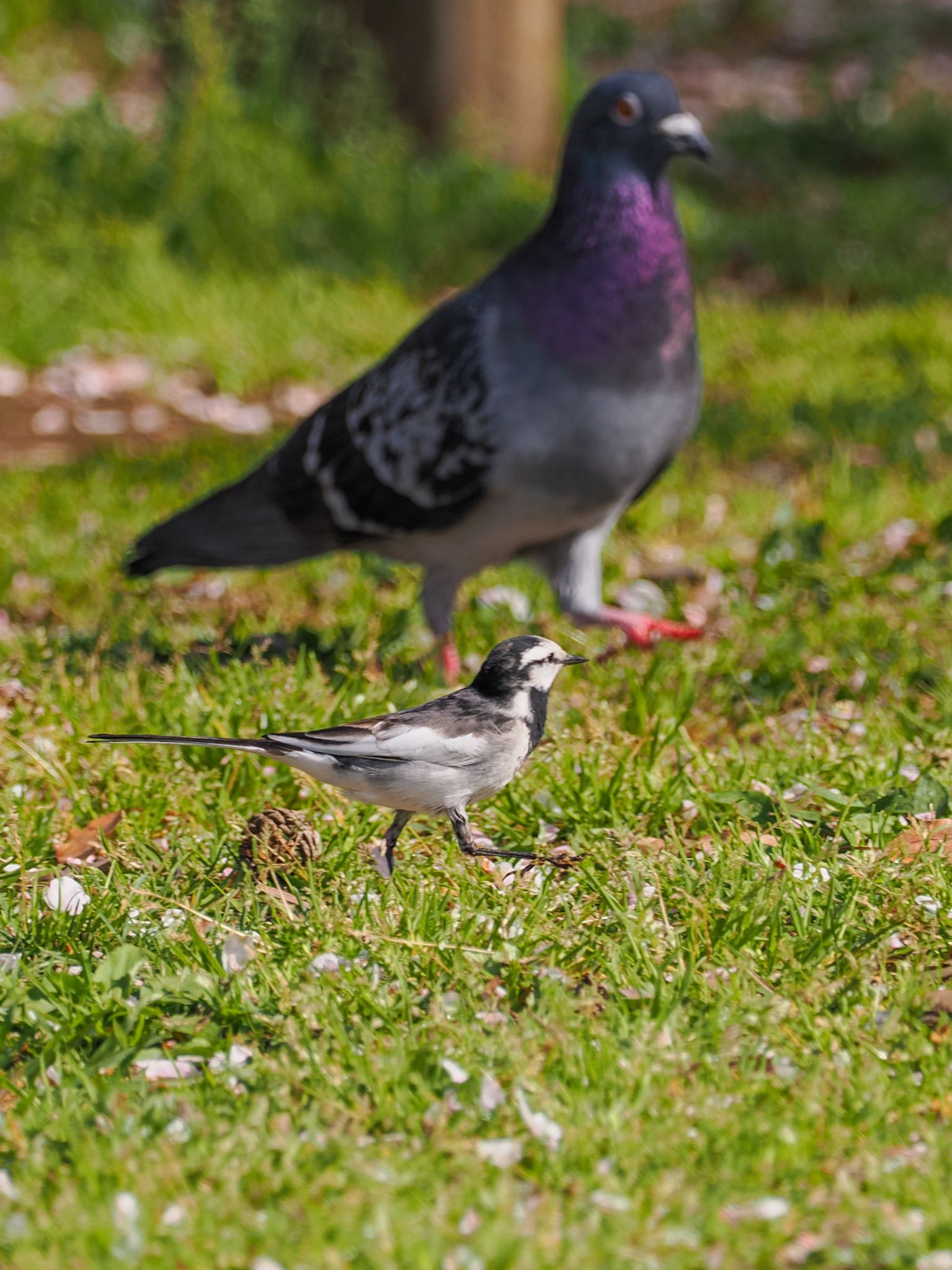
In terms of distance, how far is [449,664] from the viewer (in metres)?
4.78

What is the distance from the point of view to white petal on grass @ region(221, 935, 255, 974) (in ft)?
10.0

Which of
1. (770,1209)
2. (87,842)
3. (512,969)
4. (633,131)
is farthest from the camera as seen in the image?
(633,131)

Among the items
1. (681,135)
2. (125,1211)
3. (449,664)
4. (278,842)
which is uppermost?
(681,135)

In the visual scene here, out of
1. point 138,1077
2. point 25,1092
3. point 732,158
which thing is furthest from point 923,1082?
point 732,158

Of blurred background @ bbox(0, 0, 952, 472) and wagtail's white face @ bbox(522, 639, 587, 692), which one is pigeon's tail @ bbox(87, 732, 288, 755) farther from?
blurred background @ bbox(0, 0, 952, 472)

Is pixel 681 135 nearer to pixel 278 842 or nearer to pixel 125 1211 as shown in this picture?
pixel 278 842

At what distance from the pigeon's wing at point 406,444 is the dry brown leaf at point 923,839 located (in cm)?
177

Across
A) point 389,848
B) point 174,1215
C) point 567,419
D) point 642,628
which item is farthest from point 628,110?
point 174,1215

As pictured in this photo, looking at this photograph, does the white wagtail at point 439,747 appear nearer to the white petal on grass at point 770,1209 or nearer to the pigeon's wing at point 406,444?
the white petal on grass at point 770,1209

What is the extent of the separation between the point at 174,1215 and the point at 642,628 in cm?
291

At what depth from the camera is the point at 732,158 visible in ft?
43.5

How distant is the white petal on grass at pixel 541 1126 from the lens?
8.35ft

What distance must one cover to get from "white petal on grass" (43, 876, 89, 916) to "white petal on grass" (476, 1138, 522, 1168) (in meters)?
1.16

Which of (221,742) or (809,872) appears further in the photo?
(809,872)
